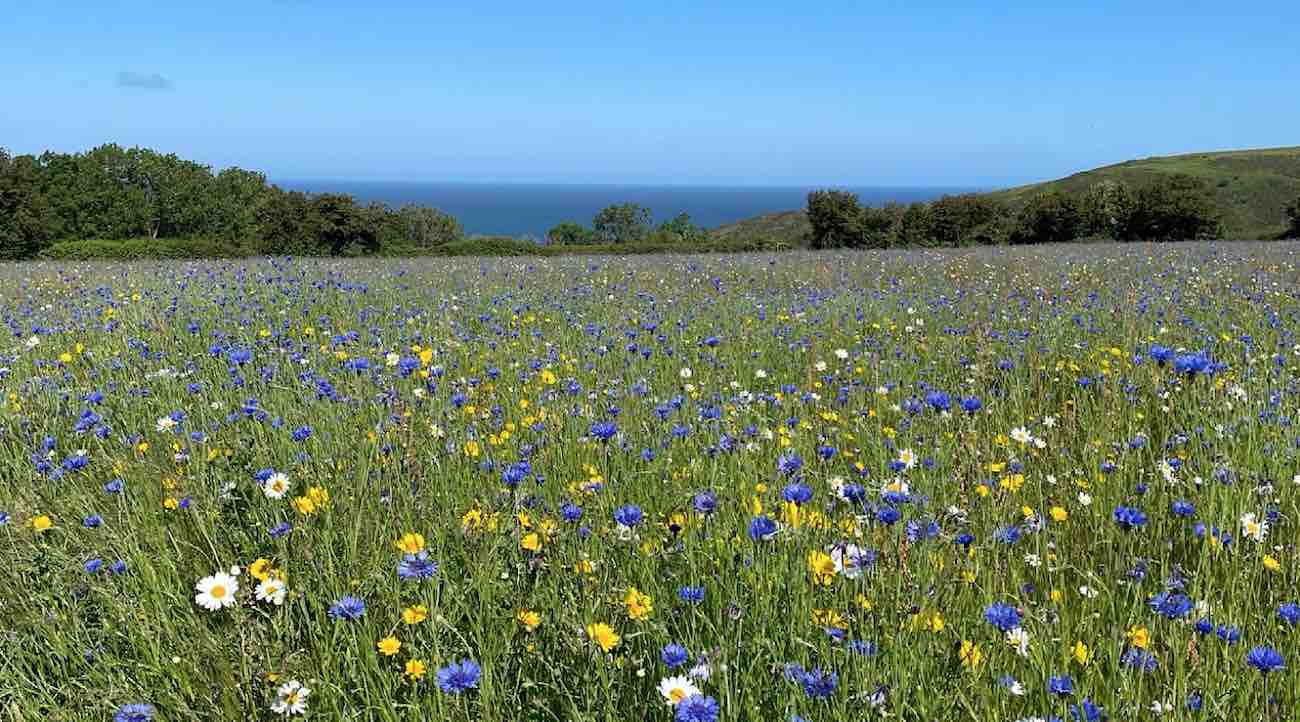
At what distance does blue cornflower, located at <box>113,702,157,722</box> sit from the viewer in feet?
5.64

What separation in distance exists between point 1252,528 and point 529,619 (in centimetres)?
207

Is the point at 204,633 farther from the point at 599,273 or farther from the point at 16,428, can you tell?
the point at 599,273

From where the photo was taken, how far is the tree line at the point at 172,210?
40.3 meters

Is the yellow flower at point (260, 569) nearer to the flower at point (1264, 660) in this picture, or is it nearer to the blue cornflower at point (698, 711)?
the blue cornflower at point (698, 711)

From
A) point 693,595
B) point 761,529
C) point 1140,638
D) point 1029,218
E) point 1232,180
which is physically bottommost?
point 1140,638

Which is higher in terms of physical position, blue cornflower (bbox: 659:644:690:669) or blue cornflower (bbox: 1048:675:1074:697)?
blue cornflower (bbox: 659:644:690:669)

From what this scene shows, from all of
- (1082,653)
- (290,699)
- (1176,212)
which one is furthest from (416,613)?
(1176,212)

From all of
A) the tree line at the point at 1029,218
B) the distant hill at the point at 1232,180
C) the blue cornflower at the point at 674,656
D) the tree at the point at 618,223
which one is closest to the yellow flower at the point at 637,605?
the blue cornflower at the point at 674,656

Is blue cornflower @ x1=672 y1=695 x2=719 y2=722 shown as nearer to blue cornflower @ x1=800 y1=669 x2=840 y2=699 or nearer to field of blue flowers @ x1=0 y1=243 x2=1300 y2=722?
field of blue flowers @ x1=0 y1=243 x2=1300 y2=722

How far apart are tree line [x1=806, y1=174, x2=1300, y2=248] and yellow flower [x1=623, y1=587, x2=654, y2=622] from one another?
133ft

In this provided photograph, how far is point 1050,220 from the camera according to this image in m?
44.0

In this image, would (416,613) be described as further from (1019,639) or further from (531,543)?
(1019,639)

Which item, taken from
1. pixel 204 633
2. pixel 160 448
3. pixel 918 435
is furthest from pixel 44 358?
pixel 918 435

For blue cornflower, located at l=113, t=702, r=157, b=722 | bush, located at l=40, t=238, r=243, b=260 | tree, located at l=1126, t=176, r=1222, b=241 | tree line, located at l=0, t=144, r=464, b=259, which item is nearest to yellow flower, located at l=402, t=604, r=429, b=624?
blue cornflower, located at l=113, t=702, r=157, b=722
